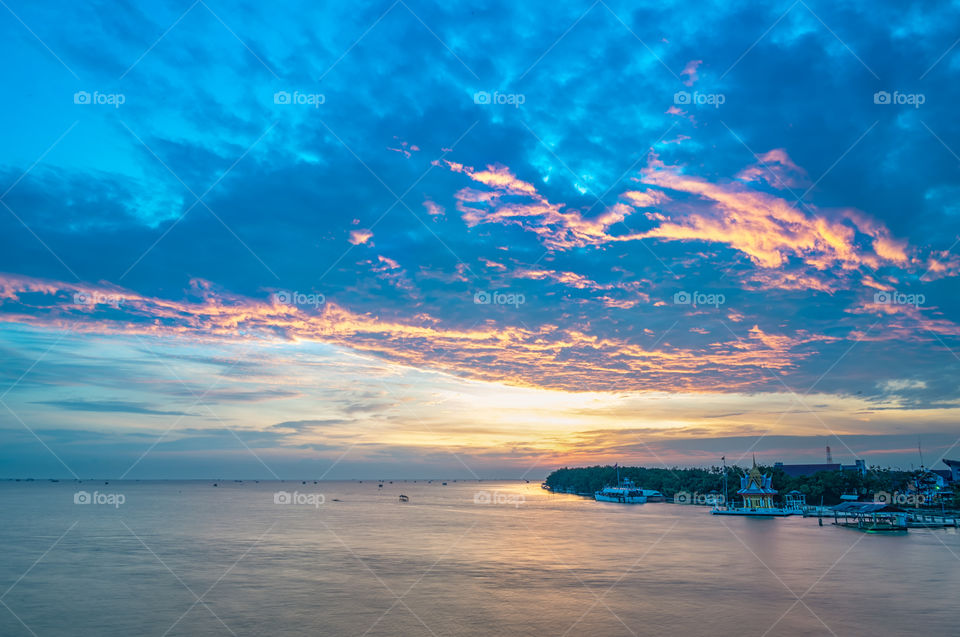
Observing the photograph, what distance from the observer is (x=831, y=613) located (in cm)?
4453

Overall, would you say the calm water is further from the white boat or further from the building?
the building

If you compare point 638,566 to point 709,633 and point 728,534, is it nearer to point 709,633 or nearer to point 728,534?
point 709,633

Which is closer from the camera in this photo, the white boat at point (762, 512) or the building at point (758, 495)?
the white boat at point (762, 512)

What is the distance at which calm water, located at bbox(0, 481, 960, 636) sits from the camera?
41281mm

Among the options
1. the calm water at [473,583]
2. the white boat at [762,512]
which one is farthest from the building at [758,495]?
the calm water at [473,583]

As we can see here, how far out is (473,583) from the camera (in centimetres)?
5609

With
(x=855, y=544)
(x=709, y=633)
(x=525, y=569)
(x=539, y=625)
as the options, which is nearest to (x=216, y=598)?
(x=539, y=625)

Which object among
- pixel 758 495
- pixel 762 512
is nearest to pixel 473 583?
pixel 762 512

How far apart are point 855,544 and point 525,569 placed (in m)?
50.7

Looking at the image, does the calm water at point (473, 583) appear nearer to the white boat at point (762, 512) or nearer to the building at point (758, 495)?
the white boat at point (762, 512)

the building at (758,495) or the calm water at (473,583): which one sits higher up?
the building at (758,495)

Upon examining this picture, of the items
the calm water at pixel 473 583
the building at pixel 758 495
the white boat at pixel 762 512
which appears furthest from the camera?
the building at pixel 758 495

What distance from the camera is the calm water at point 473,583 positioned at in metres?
41.3

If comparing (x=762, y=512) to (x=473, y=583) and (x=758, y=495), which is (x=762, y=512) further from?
(x=473, y=583)
